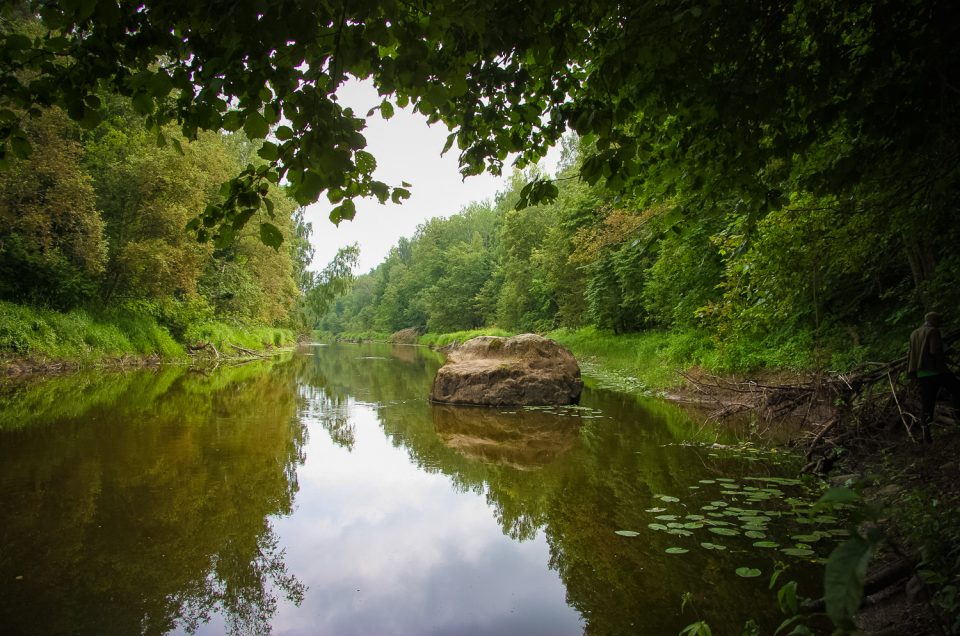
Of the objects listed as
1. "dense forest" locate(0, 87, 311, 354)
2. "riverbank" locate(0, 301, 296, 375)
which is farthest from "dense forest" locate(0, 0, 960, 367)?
"riverbank" locate(0, 301, 296, 375)

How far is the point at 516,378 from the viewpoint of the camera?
1255 cm

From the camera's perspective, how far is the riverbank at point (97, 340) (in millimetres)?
15117

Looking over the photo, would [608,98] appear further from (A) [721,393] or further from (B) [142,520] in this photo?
(A) [721,393]

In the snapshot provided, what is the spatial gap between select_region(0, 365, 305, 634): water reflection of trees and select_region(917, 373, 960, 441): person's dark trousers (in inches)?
266

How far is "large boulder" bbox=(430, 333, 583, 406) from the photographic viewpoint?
12.4 m

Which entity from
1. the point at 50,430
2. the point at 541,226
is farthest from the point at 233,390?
the point at 541,226

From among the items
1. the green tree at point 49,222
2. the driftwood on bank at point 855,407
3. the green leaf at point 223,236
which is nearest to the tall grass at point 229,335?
the green tree at point 49,222

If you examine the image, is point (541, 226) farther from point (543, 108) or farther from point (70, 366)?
point (543, 108)

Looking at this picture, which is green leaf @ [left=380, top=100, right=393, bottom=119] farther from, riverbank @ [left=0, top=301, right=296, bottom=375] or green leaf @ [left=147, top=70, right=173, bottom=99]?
riverbank @ [left=0, top=301, right=296, bottom=375]

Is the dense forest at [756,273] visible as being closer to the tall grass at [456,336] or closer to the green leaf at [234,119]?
the green leaf at [234,119]

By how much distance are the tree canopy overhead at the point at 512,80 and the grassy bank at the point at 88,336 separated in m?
16.4

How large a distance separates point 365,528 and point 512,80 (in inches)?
→ 171

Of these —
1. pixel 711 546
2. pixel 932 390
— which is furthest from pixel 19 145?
pixel 932 390

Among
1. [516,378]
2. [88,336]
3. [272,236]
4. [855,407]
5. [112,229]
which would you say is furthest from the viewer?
Answer: [112,229]
